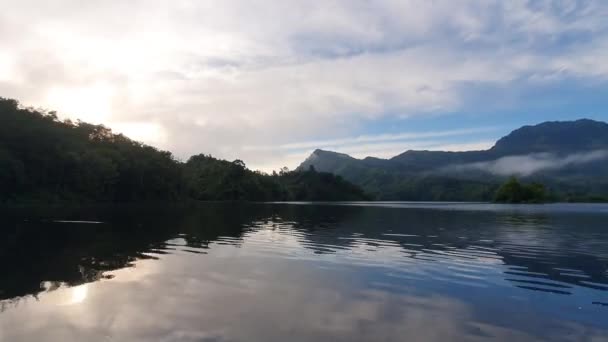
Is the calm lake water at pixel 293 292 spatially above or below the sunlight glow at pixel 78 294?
below

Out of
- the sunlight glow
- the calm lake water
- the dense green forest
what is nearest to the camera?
the calm lake water

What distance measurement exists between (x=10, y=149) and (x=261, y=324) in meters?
116

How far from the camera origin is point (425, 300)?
18.7 meters

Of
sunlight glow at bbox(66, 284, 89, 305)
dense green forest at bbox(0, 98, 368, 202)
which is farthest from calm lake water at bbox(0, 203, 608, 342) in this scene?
dense green forest at bbox(0, 98, 368, 202)

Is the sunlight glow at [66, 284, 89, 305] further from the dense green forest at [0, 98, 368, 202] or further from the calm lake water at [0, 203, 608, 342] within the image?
the dense green forest at [0, 98, 368, 202]

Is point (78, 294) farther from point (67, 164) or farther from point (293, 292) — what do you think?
point (67, 164)

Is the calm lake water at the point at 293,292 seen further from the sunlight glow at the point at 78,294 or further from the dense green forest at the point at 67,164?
the dense green forest at the point at 67,164

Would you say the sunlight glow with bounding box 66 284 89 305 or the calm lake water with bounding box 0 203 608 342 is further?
the sunlight glow with bounding box 66 284 89 305

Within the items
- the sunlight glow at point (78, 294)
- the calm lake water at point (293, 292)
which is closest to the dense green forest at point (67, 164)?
the calm lake water at point (293, 292)

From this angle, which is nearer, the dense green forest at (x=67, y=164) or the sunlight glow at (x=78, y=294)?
the sunlight glow at (x=78, y=294)

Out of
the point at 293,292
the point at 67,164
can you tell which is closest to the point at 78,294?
the point at 293,292

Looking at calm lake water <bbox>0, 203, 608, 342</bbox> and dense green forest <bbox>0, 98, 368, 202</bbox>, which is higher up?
dense green forest <bbox>0, 98, 368, 202</bbox>

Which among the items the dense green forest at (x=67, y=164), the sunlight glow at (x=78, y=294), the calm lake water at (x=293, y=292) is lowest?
the calm lake water at (x=293, y=292)

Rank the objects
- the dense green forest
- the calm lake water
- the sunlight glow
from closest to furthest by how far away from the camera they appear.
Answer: the calm lake water
the sunlight glow
the dense green forest
